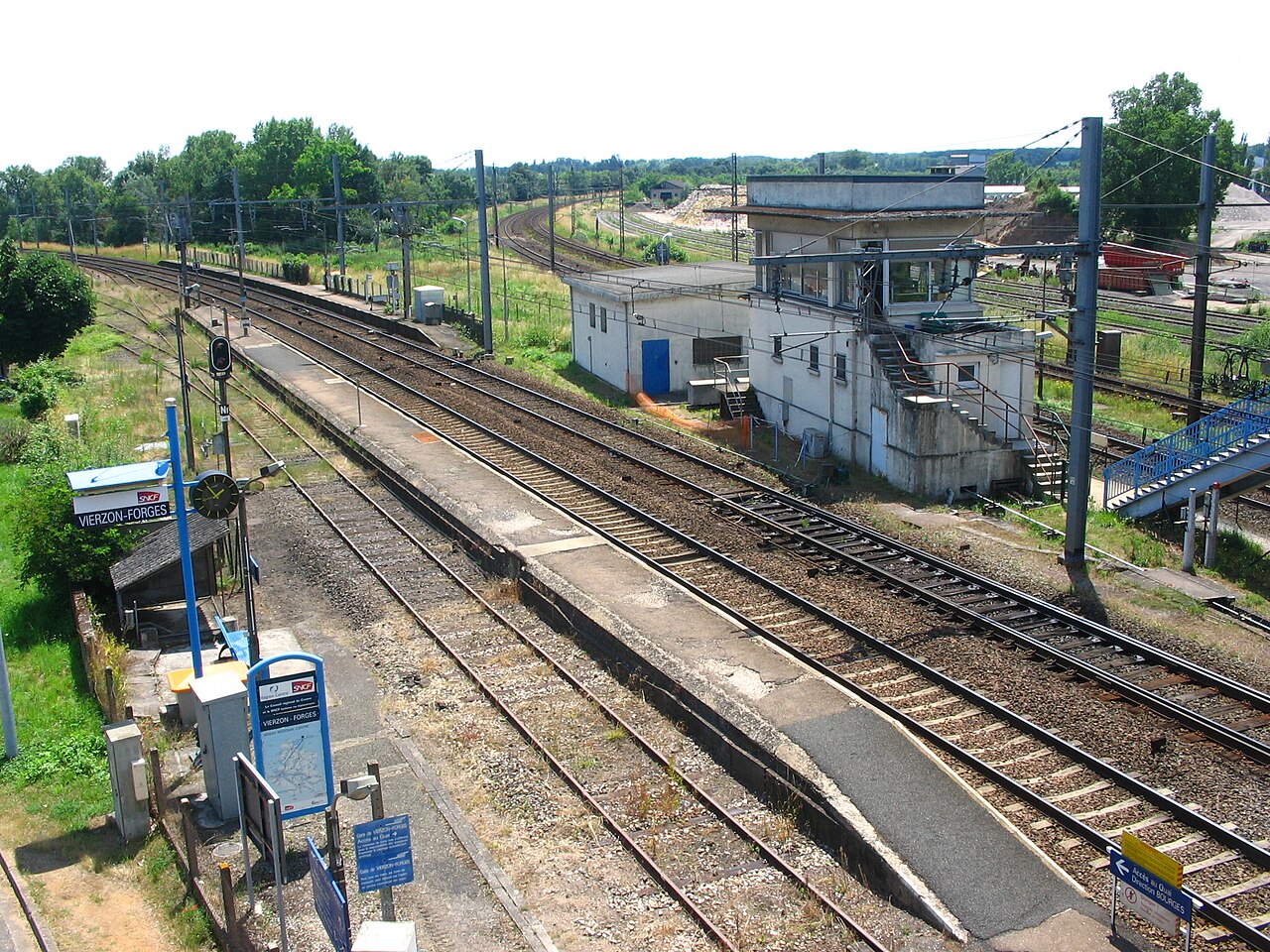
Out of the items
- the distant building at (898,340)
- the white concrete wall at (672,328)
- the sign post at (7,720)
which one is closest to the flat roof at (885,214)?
the distant building at (898,340)

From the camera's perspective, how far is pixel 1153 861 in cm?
860

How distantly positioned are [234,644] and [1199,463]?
1547cm

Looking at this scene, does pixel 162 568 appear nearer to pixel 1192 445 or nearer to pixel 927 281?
pixel 927 281

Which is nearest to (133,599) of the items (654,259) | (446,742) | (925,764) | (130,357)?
(446,742)

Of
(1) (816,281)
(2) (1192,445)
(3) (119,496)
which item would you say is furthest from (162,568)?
(2) (1192,445)

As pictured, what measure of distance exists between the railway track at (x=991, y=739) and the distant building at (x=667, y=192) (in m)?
120

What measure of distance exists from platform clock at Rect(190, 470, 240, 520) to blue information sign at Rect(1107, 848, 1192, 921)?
10.4 metres

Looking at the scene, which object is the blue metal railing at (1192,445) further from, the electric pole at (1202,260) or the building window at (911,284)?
the building window at (911,284)

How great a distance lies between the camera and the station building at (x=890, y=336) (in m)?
22.7

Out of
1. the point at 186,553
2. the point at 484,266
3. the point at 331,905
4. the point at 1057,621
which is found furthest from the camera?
the point at 484,266

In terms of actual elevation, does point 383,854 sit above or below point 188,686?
above

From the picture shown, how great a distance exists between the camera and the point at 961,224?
25.2m

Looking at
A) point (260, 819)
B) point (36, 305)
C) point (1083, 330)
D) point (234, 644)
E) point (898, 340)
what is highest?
point (1083, 330)

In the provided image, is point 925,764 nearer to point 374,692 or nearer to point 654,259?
point 374,692
